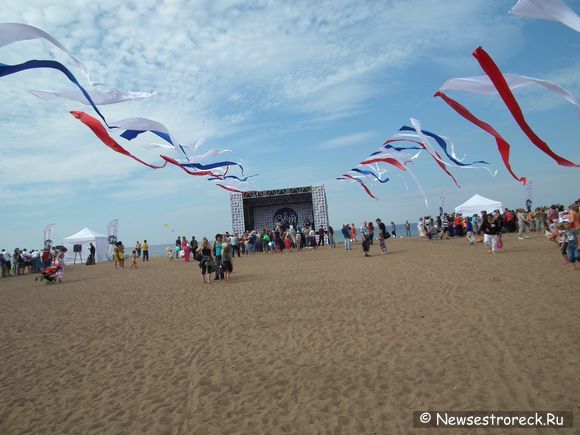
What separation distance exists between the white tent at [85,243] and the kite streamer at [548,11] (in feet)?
89.6

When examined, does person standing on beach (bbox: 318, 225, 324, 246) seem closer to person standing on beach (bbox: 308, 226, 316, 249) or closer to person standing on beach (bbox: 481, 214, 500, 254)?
person standing on beach (bbox: 308, 226, 316, 249)

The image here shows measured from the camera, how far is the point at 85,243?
25.5 metres

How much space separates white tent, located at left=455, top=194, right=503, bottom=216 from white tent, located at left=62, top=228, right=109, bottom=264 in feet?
78.9

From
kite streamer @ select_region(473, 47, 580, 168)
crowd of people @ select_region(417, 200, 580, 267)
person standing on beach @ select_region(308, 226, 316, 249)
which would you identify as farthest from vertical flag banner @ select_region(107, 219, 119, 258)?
kite streamer @ select_region(473, 47, 580, 168)

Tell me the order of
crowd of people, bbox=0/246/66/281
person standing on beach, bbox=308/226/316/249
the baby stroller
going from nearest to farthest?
the baby stroller
crowd of people, bbox=0/246/66/281
person standing on beach, bbox=308/226/316/249

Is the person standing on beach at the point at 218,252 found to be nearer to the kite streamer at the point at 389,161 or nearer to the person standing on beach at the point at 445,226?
the kite streamer at the point at 389,161

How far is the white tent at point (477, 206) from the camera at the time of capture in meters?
22.1

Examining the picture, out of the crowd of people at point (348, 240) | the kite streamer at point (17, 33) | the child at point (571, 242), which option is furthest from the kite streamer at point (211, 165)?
the child at point (571, 242)

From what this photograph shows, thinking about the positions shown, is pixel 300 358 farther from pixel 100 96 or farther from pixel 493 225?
pixel 493 225

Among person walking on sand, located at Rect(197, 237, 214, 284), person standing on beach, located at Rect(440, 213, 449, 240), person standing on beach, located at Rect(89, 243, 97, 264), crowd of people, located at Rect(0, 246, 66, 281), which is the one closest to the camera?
person walking on sand, located at Rect(197, 237, 214, 284)

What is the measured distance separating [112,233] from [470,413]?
29.7 meters

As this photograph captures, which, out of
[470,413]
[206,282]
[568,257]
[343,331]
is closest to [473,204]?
[568,257]

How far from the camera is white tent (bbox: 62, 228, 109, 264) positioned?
2527cm

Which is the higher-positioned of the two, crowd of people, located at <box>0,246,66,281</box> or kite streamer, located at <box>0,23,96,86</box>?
kite streamer, located at <box>0,23,96,86</box>
